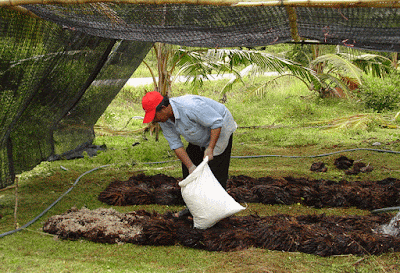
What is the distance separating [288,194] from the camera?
14.0 feet

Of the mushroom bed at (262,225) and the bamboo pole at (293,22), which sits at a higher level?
the bamboo pole at (293,22)

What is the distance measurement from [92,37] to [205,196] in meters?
2.42

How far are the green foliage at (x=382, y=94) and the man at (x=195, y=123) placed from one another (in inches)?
331

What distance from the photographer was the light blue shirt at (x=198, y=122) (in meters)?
2.93

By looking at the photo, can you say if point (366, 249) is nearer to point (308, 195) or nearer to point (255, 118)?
point (308, 195)

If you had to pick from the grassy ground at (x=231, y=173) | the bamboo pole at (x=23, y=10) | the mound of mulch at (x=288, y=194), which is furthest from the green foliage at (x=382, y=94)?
the bamboo pole at (x=23, y=10)

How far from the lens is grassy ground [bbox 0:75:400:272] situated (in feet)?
8.72

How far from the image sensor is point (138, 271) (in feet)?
8.39

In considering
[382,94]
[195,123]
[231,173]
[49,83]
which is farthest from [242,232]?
[382,94]

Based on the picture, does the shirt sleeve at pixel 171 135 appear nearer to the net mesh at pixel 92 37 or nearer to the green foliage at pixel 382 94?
the net mesh at pixel 92 37

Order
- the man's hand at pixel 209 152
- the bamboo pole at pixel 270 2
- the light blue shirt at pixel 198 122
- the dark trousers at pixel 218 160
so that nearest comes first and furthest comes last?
the bamboo pole at pixel 270 2 < the light blue shirt at pixel 198 122 < the man's hand at pixel 209 152 < the dark trousers at pixel 218 160

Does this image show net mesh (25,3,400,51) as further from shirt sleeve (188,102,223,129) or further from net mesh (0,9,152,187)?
shirt sleeve (188,102,223,129)

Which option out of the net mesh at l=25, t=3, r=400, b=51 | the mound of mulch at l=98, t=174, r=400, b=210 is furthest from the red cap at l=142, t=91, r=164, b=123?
the mound of mulch at l=98, t=174, r=400, b=210

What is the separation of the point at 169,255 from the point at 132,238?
0.40m
